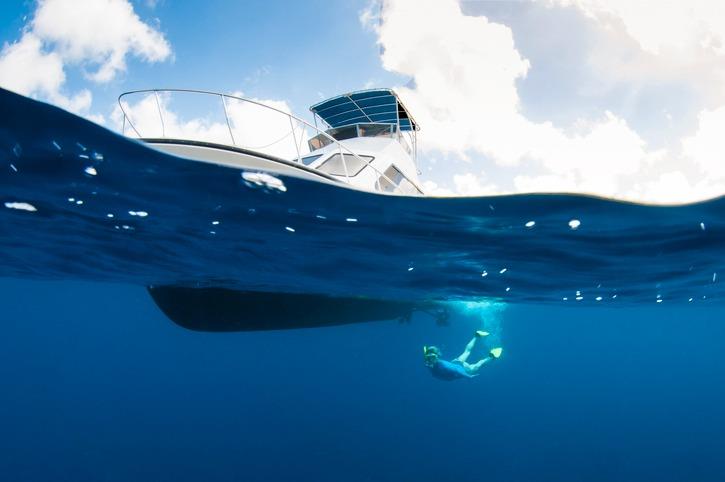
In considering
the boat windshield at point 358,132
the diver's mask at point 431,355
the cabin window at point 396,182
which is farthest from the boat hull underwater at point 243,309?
the cabin window at point 396,182

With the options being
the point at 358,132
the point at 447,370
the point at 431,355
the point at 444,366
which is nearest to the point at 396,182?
the point at 358,132

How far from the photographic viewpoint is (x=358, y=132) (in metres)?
12.8

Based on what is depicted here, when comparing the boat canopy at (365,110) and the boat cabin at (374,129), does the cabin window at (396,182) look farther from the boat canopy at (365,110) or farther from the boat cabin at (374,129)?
the boat canopy at (365,110)

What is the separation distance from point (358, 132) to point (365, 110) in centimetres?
84

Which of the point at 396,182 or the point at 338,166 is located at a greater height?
the point at 396,182

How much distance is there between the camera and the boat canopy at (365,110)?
12.1m

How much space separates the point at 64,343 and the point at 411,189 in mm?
189732

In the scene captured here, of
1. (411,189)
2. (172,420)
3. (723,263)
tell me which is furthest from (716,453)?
(172,420)

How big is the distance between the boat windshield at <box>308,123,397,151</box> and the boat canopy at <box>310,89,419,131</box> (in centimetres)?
25

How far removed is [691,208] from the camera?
575 cm

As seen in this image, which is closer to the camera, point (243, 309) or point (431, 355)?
point (243, 309)

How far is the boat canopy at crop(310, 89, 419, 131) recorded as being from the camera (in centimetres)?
1214

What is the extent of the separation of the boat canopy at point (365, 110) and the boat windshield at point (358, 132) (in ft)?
0.83

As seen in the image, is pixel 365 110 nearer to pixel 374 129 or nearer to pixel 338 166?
pixel 374 129
